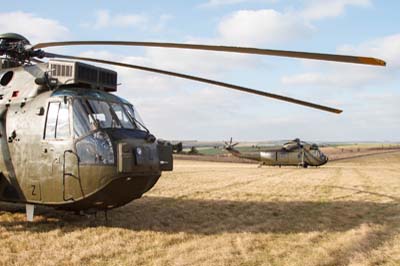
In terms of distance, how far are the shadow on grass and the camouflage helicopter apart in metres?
0.97

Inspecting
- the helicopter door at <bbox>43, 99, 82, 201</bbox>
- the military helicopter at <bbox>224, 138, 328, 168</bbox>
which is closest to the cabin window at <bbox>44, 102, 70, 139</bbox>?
the helicopter door at <bbox>43, 99, 82, 201</bbox>

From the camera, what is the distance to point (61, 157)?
354 inches

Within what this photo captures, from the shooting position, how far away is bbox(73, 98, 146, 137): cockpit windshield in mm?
9023

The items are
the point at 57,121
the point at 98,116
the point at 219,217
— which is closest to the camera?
the point at 98,116

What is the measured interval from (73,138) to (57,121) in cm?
69

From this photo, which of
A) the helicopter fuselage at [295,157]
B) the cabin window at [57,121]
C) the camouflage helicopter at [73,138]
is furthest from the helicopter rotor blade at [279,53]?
the helicopter fuselage at [295,157]

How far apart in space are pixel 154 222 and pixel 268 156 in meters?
31.3

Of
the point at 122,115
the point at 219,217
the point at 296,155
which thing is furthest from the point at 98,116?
the point at 296,155

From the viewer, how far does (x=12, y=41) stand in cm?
1087

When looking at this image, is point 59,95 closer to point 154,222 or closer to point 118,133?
point 118,133

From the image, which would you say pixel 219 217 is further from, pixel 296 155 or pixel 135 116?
pixel 296 155

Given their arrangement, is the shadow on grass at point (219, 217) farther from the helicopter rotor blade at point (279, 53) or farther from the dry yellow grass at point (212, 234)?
the helicopter rotor blade at point (279, 53)

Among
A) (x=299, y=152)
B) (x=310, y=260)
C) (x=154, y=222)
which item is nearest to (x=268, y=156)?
(x=299, y=152)

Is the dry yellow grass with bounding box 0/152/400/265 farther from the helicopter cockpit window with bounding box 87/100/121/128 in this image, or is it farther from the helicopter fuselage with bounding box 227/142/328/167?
the helicopter fuselage with bounding box 227/142/328/167
